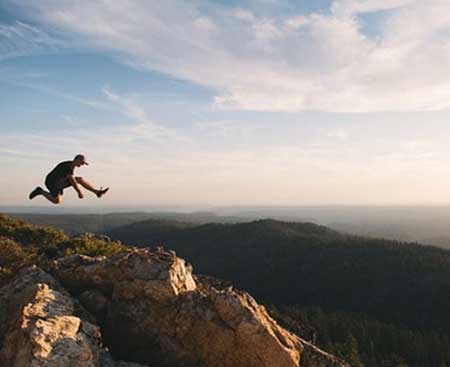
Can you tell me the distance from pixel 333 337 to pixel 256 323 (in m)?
94.4

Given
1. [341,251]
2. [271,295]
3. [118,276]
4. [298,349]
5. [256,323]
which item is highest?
[118,276]

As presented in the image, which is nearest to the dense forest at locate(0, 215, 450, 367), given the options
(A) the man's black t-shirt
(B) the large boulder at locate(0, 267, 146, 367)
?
(A) the man's black t-shirt

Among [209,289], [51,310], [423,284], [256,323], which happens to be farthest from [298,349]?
[423,284]

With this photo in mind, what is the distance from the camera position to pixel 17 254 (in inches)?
731

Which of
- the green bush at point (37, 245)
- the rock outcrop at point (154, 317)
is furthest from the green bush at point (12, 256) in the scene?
the rock outcrop at point (154, 317)

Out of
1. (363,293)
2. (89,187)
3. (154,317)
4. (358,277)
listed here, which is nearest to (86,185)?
(89,187)

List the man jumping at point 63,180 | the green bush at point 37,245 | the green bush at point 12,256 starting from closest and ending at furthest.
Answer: the man jumping at point 63,180 < the green bush at point 12,256 < the green bush at point 37,245

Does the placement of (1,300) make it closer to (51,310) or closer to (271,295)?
(51,310)

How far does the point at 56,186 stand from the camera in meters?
14.9

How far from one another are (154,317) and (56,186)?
6.35 m

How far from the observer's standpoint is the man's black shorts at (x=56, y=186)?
14.8m

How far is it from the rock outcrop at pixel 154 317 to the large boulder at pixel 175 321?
0.8 inches

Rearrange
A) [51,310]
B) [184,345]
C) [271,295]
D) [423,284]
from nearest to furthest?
[51,310]
[184,345]
[423,284]
[271,295]

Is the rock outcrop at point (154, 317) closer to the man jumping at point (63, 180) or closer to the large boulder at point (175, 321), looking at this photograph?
the large boulder at point (175, 321)
